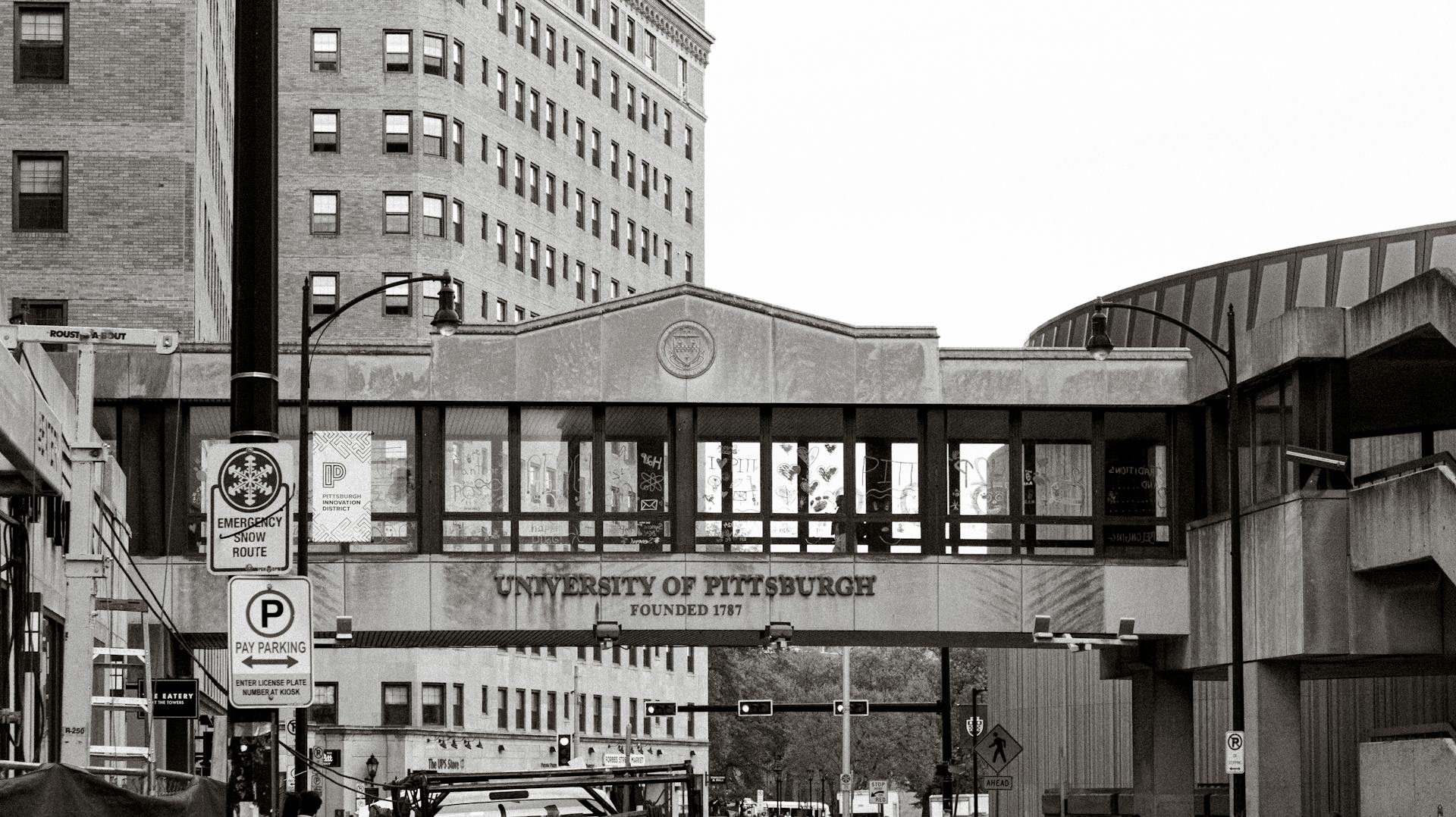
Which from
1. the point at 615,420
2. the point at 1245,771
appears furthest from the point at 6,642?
the point at 1245,771

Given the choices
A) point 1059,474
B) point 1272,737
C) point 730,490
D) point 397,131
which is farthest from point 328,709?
point 1272,737

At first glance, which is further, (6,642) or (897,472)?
(897,472)

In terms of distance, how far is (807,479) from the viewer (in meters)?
40.0

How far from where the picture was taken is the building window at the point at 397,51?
9112 cm

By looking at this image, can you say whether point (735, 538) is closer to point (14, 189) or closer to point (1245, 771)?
point (1245, 771)

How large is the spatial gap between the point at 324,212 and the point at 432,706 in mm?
21173

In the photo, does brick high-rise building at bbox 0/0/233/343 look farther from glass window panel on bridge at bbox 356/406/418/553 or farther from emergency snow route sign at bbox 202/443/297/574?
emergency snow route sign at bbox 202/443/297/574

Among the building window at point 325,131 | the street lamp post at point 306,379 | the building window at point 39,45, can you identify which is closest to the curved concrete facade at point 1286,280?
the street lamp post at point 306,379

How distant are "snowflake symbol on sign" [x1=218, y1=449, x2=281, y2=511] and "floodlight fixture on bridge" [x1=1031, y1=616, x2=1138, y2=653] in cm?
2774

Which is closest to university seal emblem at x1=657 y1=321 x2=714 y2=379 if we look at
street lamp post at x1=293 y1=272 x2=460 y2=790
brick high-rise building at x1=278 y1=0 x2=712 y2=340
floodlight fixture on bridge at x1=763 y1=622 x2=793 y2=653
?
street lamp post at x1=293 y1=272 x2=460 y2=790

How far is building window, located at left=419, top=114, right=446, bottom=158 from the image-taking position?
3600 inches

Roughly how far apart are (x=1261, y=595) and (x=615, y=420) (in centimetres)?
1195

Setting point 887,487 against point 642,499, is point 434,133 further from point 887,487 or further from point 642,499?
point 887,487

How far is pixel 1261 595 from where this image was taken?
36.1 m
